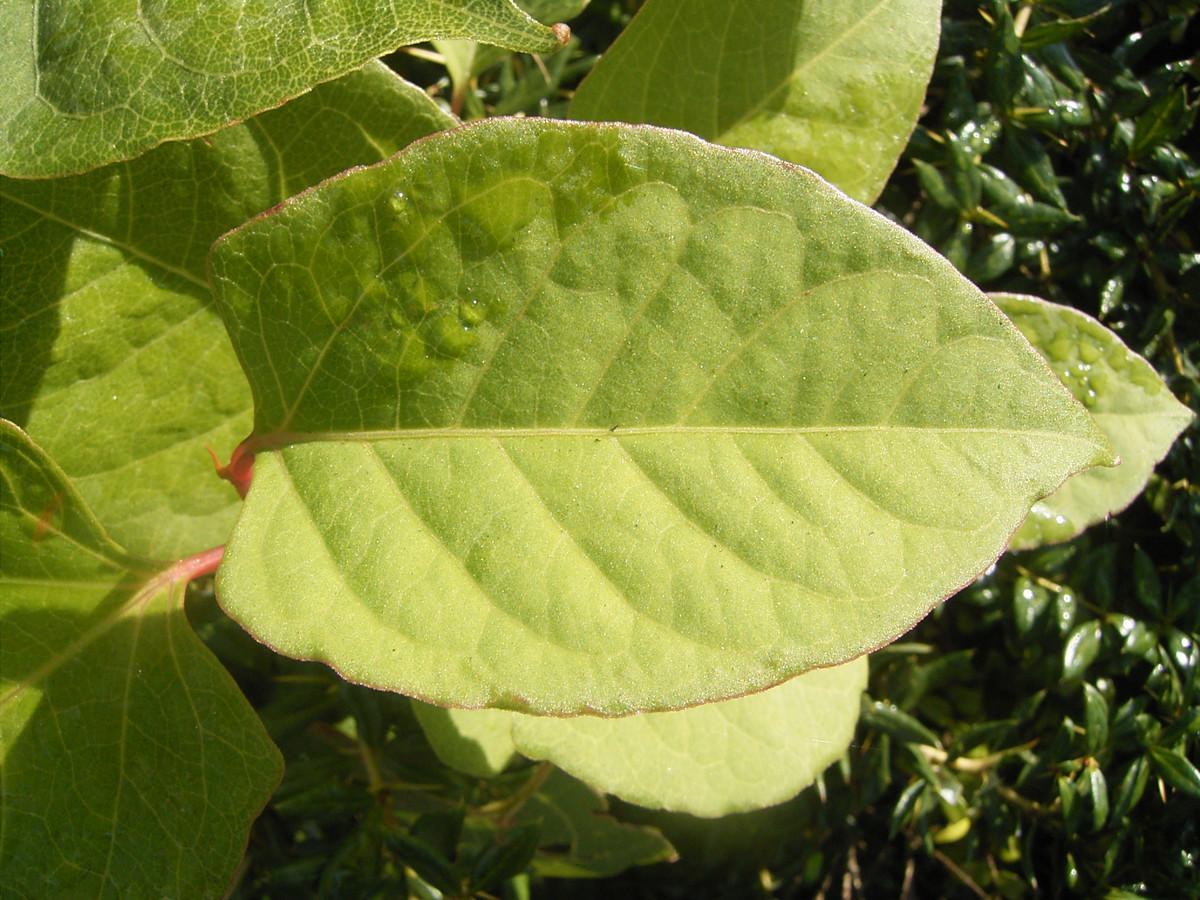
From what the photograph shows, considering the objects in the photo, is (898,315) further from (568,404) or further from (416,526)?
(416,526)

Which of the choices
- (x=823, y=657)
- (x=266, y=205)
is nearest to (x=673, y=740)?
(x=823, y=657)

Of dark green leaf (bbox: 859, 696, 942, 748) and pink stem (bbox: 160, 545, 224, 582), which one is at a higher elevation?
pink stem (bbox: 160, 545, 224, 582)

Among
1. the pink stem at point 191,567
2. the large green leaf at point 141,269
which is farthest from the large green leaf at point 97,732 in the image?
the large green leaf at point 141,269

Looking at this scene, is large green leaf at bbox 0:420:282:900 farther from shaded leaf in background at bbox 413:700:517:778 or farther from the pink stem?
A: shaded leaf in background at bbox 413:700:517:778

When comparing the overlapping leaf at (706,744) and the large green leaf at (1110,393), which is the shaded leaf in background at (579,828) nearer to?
the overlapping leaf at (706,744)

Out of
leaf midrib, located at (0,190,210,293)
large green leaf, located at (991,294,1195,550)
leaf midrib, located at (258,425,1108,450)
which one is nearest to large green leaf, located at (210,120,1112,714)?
leaf midrib, located at (258,425,1108,450)

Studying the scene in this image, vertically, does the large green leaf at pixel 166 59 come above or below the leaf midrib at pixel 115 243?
above
